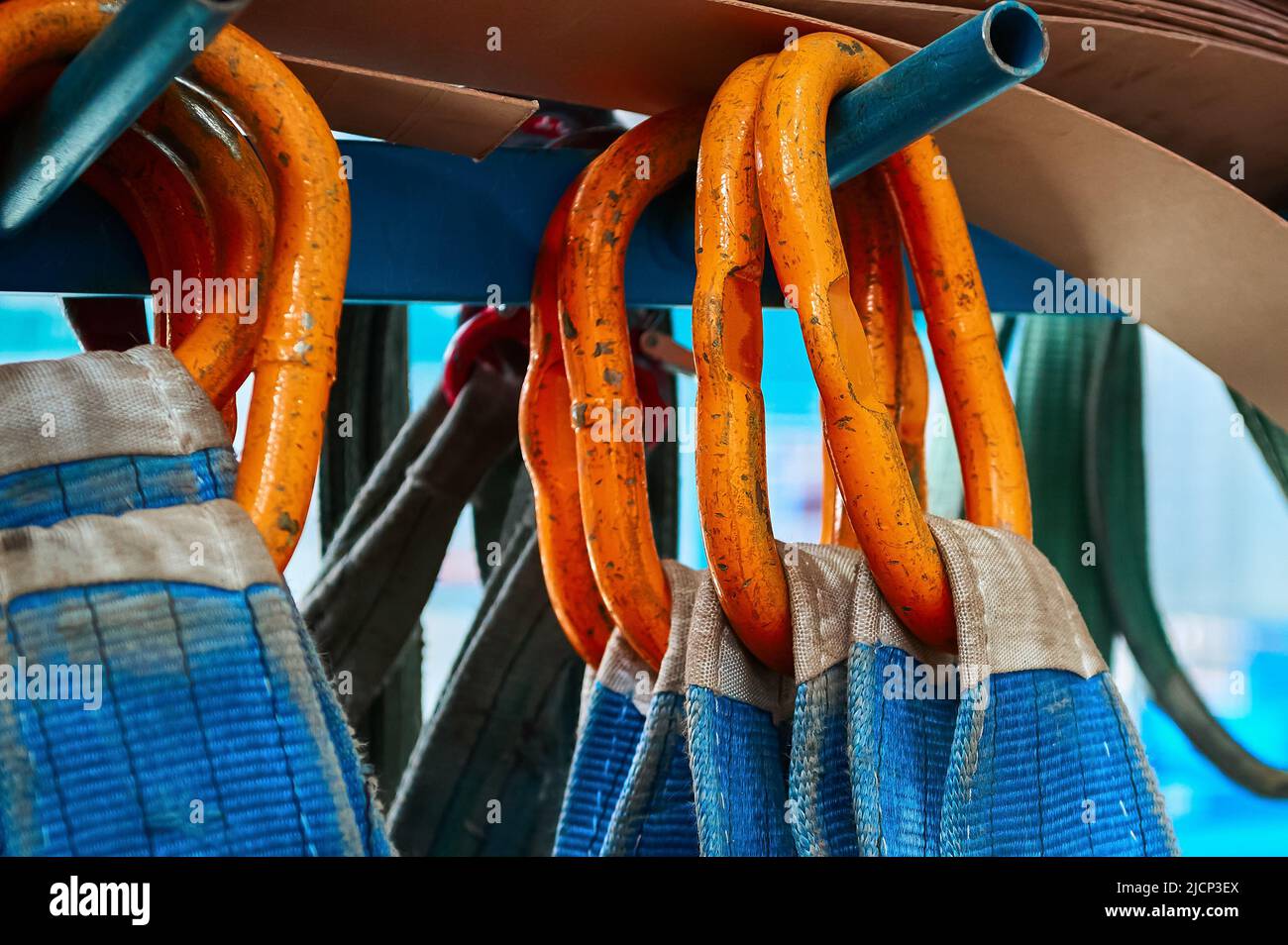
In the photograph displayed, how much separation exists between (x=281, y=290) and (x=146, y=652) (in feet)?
0.67

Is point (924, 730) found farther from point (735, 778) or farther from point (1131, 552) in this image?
point (1131, 552)

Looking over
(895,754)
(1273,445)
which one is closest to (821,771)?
(895,754)

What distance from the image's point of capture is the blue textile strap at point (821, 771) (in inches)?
32.6

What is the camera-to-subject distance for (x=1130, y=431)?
2715mm

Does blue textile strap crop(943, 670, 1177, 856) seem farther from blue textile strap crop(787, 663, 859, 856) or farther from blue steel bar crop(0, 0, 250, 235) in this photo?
blue steel bar crop(0, 0, 250, 235)

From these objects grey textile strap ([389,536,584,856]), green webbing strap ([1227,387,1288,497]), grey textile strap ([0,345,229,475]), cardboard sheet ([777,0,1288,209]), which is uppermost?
cardboard sheet ([777,0,1288,209])

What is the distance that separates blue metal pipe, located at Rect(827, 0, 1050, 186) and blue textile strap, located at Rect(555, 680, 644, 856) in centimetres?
39

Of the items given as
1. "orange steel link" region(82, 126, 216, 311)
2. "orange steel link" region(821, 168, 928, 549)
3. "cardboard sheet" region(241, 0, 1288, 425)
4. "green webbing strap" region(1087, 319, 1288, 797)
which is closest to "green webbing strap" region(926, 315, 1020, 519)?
"green webbing strap" region(1087, 319, 1288, 797)

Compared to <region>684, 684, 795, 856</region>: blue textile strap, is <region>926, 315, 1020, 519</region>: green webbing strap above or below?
above

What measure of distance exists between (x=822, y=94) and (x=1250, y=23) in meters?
0.37

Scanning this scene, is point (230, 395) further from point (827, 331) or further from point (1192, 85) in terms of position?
point (1192, 85)

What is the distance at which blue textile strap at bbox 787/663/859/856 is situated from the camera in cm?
83

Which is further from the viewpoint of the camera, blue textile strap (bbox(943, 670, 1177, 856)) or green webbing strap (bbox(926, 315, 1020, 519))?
green webbing strap (bbox(926, 315, 1020, 519))

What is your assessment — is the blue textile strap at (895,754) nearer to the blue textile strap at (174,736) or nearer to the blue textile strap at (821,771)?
the blue textile strap at (821,771)
